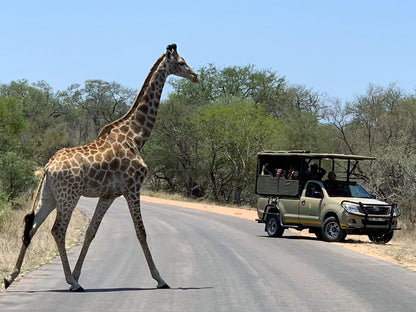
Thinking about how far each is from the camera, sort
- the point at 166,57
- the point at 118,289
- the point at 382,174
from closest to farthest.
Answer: the point at 118,289 → the point at 166,57 → the point at 382,174

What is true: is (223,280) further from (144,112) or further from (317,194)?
(317,194)

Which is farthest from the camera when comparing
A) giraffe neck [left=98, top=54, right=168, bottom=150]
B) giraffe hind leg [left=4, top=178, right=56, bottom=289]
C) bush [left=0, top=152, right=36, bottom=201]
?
bush [left=0, top=152, right=36, bottom=201]

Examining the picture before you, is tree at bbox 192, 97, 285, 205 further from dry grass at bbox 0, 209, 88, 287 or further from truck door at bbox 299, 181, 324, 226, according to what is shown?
truck door at bbox 299, 181, 324, 226

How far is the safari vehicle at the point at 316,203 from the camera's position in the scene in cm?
2005

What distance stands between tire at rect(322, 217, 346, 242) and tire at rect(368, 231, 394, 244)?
3.53 ft

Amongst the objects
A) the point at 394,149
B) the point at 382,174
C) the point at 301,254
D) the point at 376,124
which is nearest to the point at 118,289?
the point at 301,254

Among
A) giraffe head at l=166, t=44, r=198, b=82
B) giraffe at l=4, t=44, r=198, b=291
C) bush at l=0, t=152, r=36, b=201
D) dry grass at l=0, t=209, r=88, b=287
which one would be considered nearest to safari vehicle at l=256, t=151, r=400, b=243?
dry grass at l=0, t=209, r=88, b=287

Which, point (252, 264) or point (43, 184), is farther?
point (252, 264)

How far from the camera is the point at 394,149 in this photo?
3067 cm

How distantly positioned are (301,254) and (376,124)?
89.6 feet

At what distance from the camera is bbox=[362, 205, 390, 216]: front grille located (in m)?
20.1

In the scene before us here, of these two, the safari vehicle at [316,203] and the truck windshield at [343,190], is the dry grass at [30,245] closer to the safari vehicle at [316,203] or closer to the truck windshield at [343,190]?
the safari vehicle at [316,203]

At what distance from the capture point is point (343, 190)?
21.4 m

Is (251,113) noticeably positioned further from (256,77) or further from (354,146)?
(256,77)
